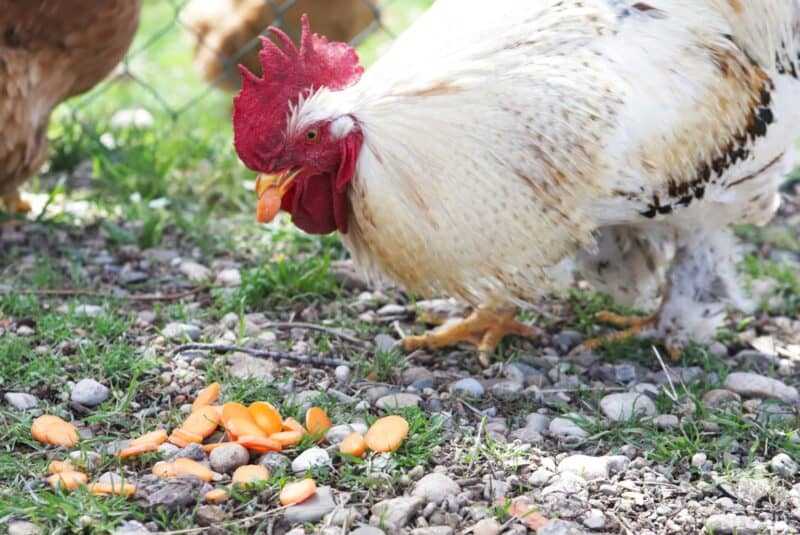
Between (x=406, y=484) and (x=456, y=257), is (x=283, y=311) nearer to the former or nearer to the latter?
(x=456, y=257)

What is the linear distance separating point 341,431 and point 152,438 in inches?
17.0

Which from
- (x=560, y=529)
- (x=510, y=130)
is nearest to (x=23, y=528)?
(x=560, y=529)

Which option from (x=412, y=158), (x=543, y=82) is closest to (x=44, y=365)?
(x=412, y=158)

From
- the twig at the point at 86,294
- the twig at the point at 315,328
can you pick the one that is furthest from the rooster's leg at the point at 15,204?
the twig at the point at 315,328

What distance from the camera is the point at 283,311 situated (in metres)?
3.31

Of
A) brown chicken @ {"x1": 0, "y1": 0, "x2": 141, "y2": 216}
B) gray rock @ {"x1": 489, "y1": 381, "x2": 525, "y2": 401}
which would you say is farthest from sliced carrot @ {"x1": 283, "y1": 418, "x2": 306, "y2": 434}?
brown chicken @ {"x1": 0, "y1": 0, "x2": 141, "y2": 216}

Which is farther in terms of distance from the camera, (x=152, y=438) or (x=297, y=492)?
(x=152, y=438)

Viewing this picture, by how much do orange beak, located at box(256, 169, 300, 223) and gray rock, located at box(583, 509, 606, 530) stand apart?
1.05m

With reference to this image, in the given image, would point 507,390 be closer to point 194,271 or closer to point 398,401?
point 398,401

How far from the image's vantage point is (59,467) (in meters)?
2.29

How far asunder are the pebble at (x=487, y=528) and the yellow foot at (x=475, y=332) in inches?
37.8

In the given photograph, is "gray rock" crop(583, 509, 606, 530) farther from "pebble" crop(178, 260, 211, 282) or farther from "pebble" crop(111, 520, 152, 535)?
"pebble" crop(178, 260, 211, 282)

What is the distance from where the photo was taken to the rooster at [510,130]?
2.63 metres

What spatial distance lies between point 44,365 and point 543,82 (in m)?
1.46
